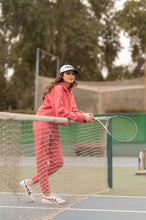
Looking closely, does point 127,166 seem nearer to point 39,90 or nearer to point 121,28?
point 39,90

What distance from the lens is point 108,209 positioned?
6.12 meters

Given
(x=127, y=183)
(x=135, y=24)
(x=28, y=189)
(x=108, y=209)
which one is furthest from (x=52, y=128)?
(x=135, y=24)

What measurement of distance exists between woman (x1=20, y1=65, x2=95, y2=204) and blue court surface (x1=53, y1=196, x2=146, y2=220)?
16.8 inches

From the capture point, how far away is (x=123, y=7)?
34.2m

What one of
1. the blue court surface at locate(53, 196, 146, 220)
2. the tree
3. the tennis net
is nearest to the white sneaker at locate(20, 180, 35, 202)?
the tennis net

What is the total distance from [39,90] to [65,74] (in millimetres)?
16591

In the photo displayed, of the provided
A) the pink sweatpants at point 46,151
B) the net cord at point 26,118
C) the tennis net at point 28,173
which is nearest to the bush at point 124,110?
the tennis net at point 28,173

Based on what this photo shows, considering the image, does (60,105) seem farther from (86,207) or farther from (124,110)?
(124,110)

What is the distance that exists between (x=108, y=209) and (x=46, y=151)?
1.04 m

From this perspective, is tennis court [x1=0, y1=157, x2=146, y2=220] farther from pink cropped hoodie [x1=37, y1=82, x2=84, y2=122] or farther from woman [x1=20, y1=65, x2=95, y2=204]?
pink cropped hoodie [x1=37, y1=82, x2=84, y2=122]

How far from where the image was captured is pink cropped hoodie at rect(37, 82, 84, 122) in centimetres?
614

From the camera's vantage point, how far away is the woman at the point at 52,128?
20.2 ft

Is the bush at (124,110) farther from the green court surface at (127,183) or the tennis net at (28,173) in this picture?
the tennis net at (28,173)

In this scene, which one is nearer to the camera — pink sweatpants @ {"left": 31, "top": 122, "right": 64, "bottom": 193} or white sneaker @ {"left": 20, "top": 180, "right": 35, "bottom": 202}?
pink sweatpants @ {"left": 31, "top": 122, "right": 64, "bottom": 193}
